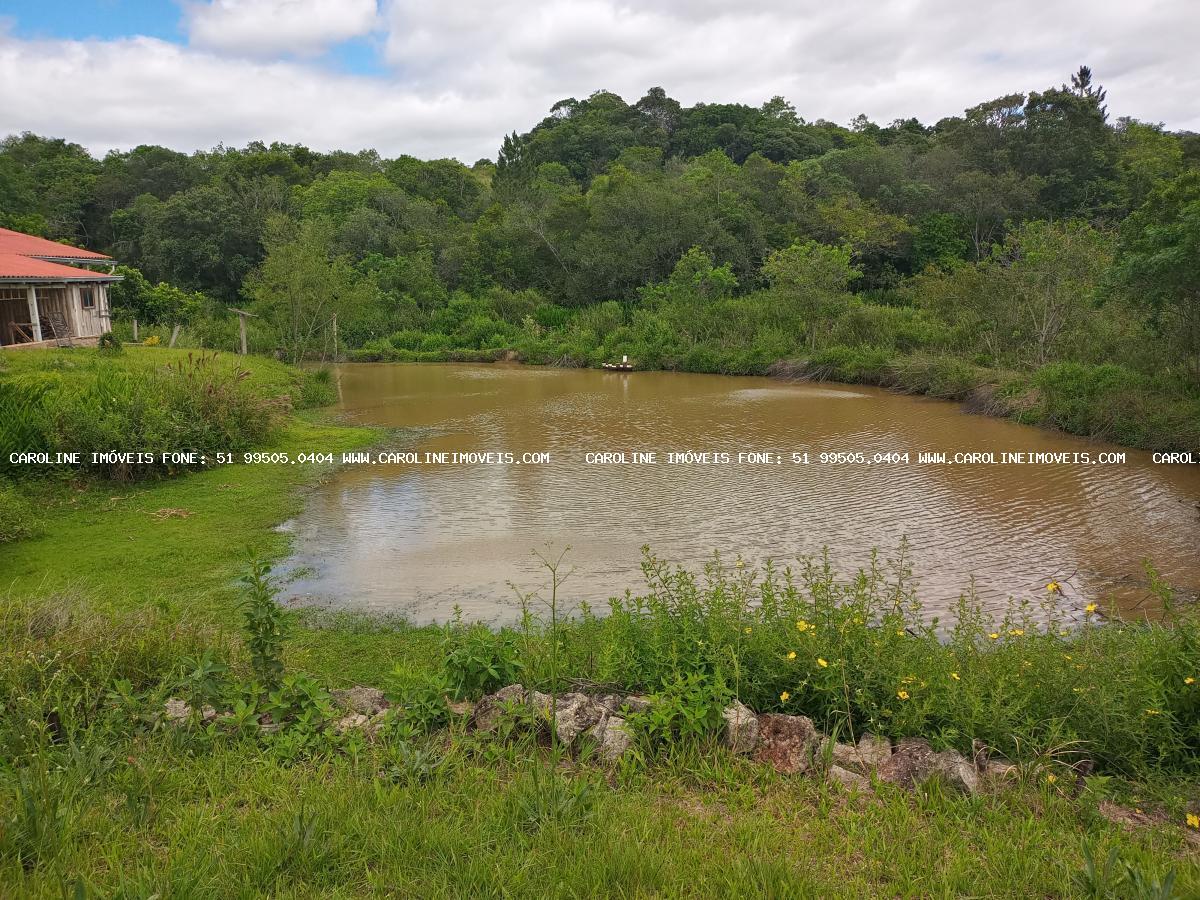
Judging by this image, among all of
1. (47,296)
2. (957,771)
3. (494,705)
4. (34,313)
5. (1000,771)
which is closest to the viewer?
(957,771)

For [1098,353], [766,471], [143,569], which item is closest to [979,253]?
[1098,353]

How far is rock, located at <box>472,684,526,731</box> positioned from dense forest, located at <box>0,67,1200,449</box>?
12634 mm

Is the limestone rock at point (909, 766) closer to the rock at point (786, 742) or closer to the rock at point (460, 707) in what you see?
the rock at point (786, 742)

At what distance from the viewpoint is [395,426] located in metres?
18.0

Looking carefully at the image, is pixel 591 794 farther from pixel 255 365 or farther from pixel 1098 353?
pixel 255 365

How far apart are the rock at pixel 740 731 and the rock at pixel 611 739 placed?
479 millimetres

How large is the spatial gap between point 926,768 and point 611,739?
4.75 feet

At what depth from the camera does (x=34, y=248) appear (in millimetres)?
24703

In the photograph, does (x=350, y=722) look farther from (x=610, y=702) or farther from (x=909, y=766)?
(x=909, y=766)

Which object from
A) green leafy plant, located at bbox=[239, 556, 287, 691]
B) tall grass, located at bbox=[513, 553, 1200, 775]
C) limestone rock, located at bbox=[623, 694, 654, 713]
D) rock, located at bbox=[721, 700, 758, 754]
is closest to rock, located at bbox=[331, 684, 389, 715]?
green leafy plant, located at bbox=[239, 556, 287, 691]

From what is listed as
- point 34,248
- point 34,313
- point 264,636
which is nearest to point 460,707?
point 264,636

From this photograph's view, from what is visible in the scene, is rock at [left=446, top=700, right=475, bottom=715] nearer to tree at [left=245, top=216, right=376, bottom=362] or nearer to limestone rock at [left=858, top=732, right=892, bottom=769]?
limestone rock at [left=858, top=732, right=892, bottom=769]

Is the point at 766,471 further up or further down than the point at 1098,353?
further down

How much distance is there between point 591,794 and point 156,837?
1.71m
